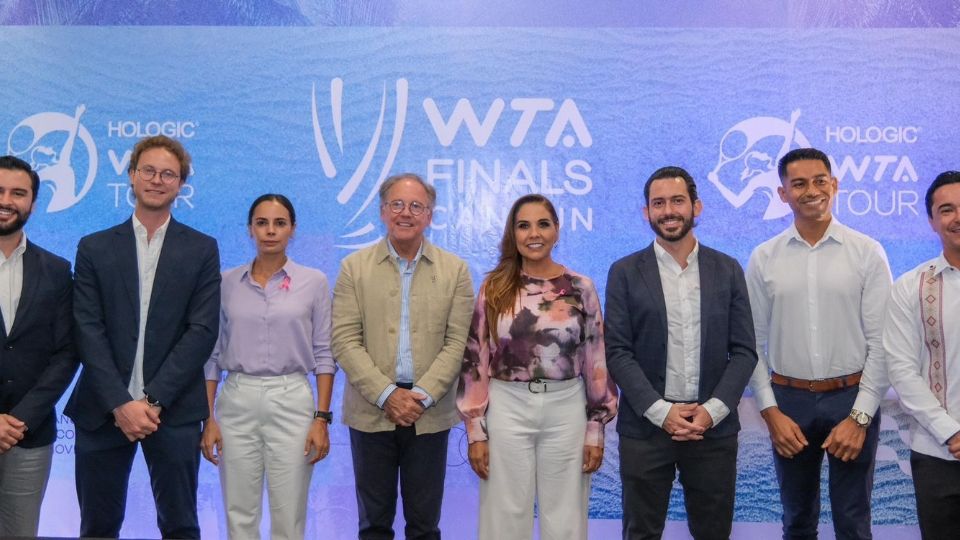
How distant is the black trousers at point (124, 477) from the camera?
2.87 m

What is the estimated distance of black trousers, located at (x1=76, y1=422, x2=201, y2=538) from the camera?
9.40 ft

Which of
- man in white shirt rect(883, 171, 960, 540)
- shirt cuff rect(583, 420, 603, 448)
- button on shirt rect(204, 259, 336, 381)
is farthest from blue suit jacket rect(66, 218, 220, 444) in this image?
man in white shirt rect(883, 171, 960, 540)

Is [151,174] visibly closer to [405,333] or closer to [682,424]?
[405,333]

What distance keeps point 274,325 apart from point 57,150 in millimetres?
2154

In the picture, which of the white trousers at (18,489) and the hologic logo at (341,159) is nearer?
the white trousers at (18,489)

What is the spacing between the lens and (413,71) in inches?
162

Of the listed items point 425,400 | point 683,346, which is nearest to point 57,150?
point 425,400

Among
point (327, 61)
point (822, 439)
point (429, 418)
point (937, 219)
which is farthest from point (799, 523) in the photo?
point (327, 61)

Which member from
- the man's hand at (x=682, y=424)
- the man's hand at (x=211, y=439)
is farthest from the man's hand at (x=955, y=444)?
the man's hand at (x=211, y=439)

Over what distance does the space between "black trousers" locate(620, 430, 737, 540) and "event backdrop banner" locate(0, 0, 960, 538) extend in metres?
1.16

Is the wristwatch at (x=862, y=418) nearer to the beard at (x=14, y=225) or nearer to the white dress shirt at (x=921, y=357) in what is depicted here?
the white dress shirt at (x=921, y=357)

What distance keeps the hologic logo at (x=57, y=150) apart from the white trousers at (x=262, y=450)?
1.97 meters

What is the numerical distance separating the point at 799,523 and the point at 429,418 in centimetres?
148

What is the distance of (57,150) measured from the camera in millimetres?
4234
